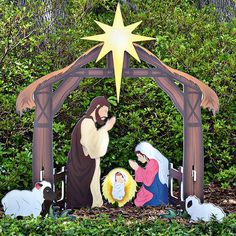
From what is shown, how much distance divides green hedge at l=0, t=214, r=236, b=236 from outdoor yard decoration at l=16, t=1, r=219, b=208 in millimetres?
638

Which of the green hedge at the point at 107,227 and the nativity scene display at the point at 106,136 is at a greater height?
the nativity scene display at the point at 106,136

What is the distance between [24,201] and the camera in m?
6.37

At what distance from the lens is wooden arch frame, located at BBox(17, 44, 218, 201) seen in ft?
21.4

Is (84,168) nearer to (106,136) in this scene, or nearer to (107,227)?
(106,136)

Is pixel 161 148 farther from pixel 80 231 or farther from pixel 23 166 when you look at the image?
pixel 80 231

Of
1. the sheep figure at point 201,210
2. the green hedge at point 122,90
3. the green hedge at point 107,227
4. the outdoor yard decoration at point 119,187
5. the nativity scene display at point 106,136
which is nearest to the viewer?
the green hedge at point 107,227

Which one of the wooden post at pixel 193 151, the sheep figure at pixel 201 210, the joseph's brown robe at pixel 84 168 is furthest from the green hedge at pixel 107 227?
the joseph's brown robe at pixel 84 168

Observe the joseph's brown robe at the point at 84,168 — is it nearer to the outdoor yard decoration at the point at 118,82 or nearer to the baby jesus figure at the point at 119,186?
the baby jesus figure at the point at 119,186

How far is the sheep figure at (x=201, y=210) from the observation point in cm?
628

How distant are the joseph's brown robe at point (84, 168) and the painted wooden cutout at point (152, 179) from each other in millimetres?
418

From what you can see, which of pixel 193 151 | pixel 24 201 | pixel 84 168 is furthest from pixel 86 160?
pixel 193 151

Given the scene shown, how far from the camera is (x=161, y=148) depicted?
26.6ft

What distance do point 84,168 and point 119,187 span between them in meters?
0.39

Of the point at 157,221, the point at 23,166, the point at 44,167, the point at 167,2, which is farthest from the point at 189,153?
the point at 167,2
